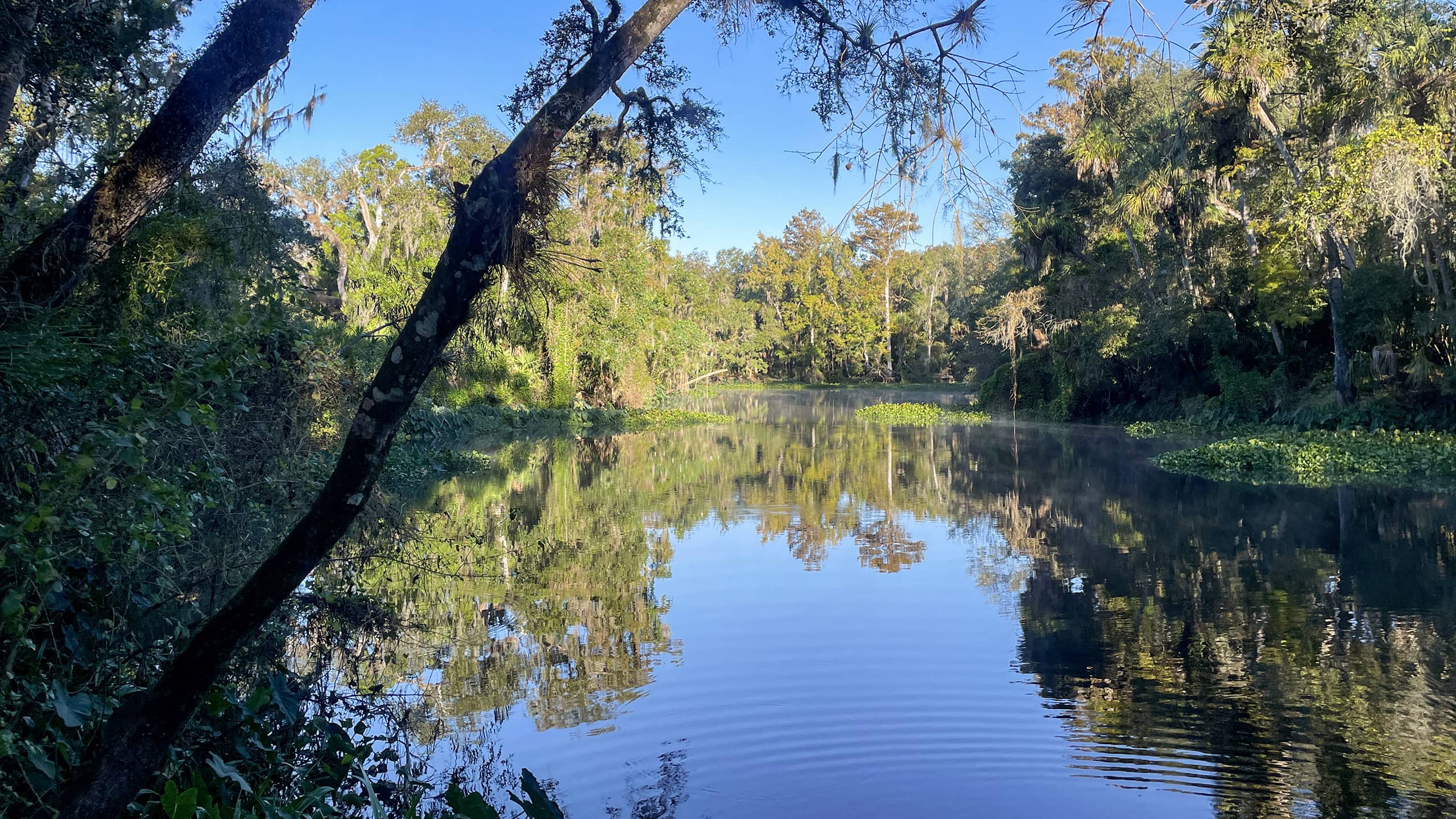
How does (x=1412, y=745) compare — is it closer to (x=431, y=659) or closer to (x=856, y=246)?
(x=431, y=659)

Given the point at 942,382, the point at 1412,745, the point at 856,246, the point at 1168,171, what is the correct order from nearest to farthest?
the point at 1412,745 < the point at 1168,171 < the point at 942,382 < the point at 856,246

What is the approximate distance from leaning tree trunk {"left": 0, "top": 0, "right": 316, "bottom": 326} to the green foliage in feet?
56.4

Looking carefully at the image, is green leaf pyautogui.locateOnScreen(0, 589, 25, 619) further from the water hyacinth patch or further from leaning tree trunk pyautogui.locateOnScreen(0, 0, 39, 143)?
the water hyacinth patch

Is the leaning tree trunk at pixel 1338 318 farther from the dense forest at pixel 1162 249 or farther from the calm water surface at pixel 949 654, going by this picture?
the calm water surface at pixel 949 654

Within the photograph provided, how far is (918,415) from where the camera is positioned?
36.0m

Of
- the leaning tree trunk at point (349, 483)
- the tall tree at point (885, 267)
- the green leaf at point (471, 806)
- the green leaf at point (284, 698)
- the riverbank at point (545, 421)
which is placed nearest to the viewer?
the leaning tree trunk at point (349, 483)

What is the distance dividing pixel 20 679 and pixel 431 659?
377 centimetres

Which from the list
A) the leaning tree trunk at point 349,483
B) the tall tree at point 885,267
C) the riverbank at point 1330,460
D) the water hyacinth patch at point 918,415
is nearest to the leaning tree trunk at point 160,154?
the leaning tree trunk at point 349,483

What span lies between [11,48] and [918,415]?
1318 inches

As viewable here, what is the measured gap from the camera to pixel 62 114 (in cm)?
774

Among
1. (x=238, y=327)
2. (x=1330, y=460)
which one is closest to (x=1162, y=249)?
(x=1330, y=460)

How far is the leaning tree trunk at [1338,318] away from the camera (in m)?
21.0

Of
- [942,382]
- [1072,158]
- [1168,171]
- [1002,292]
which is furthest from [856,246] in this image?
[1168,171]

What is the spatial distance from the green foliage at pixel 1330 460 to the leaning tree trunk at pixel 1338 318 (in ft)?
6.30
